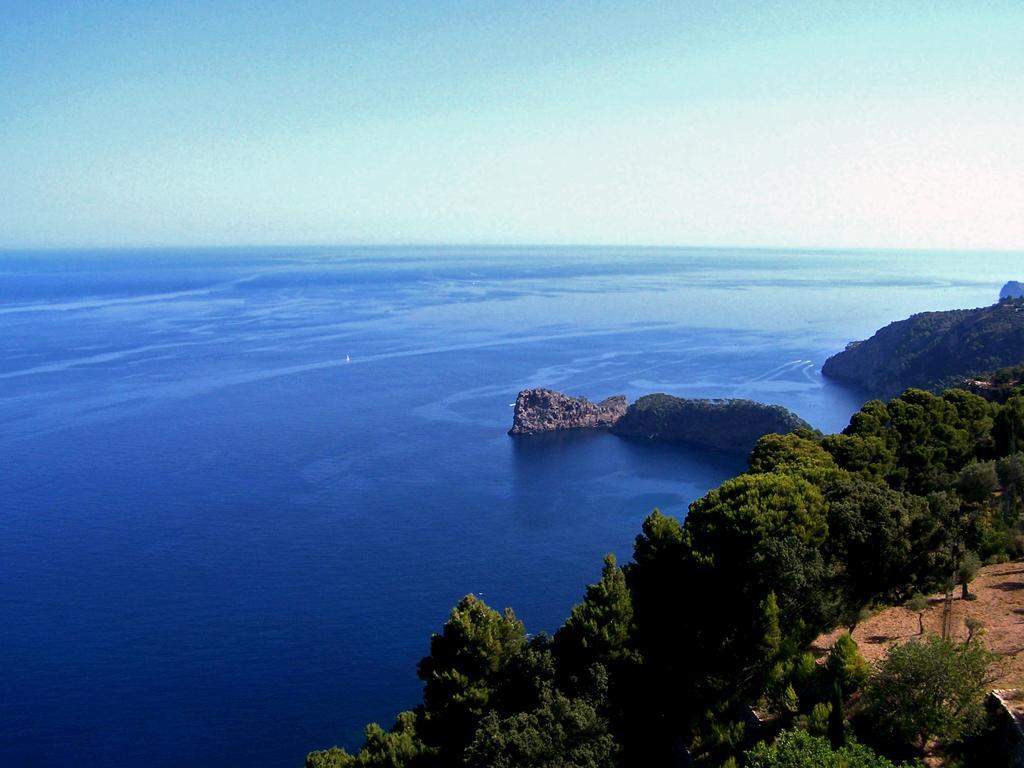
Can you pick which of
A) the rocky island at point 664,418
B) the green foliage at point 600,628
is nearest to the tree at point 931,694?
the green foliage at point 600,628

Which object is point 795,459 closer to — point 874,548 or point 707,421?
point 874,548

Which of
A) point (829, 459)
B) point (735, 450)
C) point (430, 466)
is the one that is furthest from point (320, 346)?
point (829, 459)

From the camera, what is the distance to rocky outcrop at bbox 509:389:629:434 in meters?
81.8

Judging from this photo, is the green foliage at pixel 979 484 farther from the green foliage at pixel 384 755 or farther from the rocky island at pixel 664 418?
the rocky island at pixel 664 418

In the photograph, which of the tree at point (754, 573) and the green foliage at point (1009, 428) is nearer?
the tree at point (754, 573)

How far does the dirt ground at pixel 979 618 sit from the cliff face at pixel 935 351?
53356 mm

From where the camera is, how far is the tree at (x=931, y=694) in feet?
47.3

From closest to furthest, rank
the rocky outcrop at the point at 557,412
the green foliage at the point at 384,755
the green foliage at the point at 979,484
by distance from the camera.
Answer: the green foliage at the point at 384,755 → the green foliage at the point at 979,484 → the rocky outcrop at the point at 557,412

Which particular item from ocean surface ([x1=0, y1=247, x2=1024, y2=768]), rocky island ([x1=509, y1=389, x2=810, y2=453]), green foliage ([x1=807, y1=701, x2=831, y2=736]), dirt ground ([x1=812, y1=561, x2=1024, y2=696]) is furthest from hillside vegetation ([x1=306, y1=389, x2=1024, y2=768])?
rocky island ([x1=509, y1=389, x2=810, y2=453])

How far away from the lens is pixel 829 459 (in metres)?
29.4

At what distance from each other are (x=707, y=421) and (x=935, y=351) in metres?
30.7

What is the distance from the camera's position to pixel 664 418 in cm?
8125

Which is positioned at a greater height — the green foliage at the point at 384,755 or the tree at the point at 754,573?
the tree at the point at 754,573

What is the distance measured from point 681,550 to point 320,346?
367 feet
